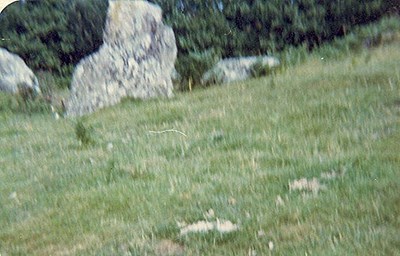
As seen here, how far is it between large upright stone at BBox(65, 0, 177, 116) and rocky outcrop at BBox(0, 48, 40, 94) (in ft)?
6.36

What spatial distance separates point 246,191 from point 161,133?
2.91 m

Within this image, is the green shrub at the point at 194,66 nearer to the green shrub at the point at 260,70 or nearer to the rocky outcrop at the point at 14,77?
the green shrub at the point at 260,70

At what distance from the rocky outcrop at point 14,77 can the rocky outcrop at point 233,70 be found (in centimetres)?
364

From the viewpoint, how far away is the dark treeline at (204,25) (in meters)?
15.5

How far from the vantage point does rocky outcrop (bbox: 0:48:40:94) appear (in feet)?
46.0

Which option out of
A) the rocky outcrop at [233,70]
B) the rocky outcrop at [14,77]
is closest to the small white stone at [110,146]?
the rocky outcrop at [233,70]

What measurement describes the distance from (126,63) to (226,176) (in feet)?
21.8

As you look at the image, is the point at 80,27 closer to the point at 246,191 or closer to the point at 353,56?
the point at 353,56

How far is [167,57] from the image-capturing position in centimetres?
Result: 1295

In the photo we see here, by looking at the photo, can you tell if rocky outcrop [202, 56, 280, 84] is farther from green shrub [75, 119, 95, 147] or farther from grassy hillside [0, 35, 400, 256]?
green shrub [75, 119, 95, 147]

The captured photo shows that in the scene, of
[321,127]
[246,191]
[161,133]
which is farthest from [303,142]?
[161,133]

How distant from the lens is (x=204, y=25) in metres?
16.0

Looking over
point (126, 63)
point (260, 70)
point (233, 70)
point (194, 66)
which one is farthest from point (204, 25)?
point (126, 63)

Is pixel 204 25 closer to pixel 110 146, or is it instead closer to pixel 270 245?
pixel 110 146
